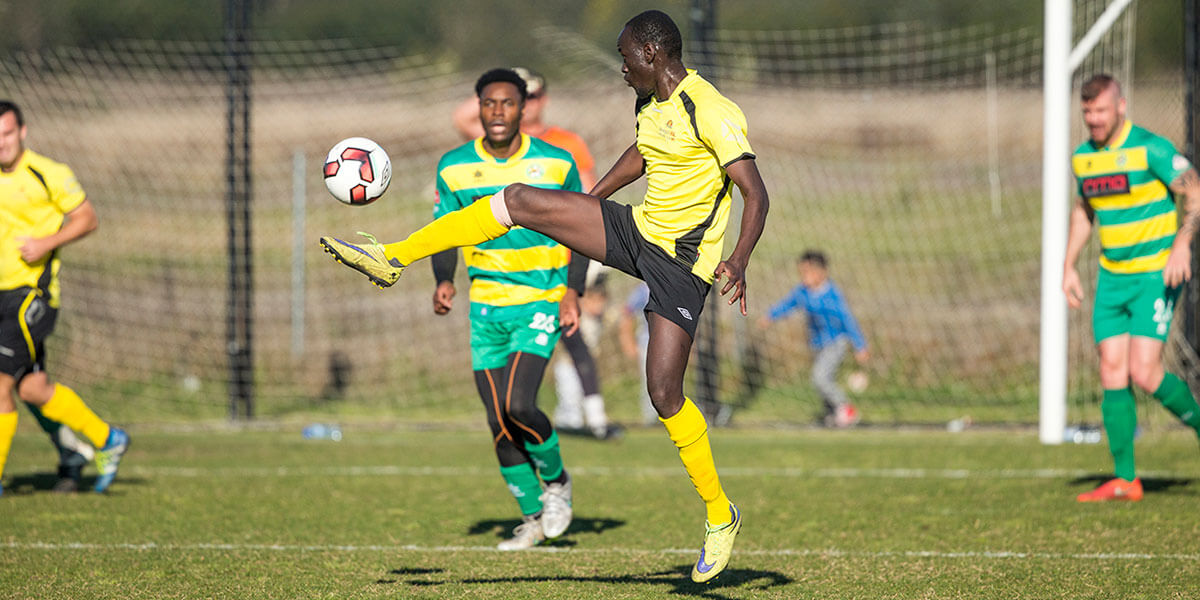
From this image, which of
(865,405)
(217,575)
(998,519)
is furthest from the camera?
(865,405)

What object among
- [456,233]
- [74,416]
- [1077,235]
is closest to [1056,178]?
[1077,235]

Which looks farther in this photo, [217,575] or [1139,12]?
[1139,12]

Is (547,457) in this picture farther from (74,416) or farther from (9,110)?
(9,110)

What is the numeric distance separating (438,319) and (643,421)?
4786 mm

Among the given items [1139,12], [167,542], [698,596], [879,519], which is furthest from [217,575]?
[1139,12]

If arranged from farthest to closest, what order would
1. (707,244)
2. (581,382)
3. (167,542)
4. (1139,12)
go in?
(1139,12) < (581,382) < (167,542) < (707,244)

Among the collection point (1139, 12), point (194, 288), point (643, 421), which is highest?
point (1139, 12)

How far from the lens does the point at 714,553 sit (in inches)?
193

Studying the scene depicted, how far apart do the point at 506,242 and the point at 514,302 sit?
32 cm

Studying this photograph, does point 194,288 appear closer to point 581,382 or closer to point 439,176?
point 581,382

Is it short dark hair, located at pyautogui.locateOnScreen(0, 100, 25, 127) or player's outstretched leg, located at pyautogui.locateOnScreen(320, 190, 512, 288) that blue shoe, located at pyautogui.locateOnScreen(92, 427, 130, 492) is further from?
player's outstretched leg, located at pyautogui.locateOnScreen(320, 190, 512, 288)

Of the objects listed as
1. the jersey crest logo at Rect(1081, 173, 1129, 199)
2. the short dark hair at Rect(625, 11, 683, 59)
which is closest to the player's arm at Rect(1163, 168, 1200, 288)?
the jersey crest logo at Rect(1081, 173, 1129, 199)

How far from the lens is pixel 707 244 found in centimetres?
509

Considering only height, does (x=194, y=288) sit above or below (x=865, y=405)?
above
